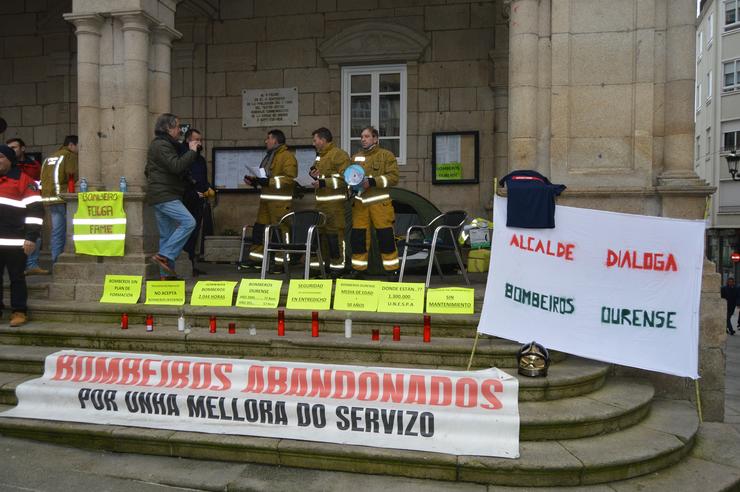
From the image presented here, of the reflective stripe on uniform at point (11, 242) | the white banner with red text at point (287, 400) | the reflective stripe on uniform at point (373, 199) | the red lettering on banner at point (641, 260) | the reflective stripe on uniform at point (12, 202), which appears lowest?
the white banner with red text at point (287, 400)

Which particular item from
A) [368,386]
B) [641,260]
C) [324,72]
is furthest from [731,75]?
[368,386]

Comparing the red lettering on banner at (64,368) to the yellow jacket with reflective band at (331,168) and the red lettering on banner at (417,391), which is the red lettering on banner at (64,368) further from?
the yellow jacket with reflective band at (331,168)

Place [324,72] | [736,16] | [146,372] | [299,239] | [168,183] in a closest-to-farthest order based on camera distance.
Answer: [146,372]
[168,183]
[299,239]
[324,72]
[736,16]

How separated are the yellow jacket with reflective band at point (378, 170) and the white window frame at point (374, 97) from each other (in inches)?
134

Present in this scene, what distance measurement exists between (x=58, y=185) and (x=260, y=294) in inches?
148

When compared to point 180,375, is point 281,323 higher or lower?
higher

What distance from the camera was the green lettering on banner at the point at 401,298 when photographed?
5652 millimetres

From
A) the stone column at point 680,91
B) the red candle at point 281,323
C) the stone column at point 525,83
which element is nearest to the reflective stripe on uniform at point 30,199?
the red candle at point 281,323

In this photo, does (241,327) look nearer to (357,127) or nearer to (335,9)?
(357,127)

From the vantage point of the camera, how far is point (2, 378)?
5.34 meters

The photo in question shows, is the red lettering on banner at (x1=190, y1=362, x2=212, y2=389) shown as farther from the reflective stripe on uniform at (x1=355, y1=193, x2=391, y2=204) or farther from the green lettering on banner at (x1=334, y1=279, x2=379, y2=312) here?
the reflective stripe on uniform at (x1=355, y1=193, x2=391, y2=204)

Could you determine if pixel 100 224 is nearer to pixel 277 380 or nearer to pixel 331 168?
pixel 331 168

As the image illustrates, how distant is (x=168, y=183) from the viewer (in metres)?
6.57

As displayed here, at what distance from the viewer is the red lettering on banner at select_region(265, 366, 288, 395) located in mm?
4445
